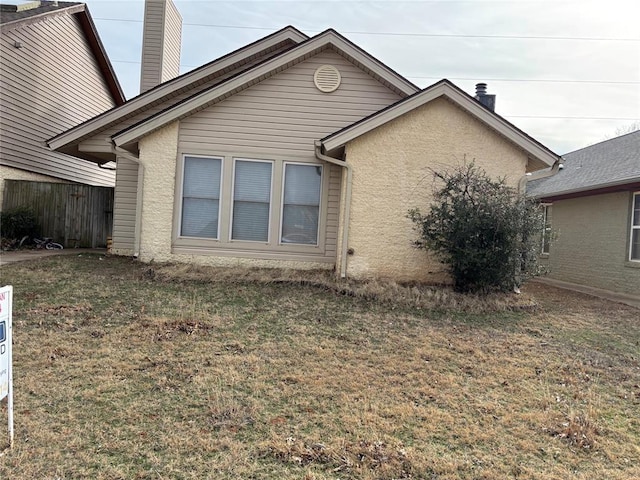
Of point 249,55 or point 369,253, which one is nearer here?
point 369,253

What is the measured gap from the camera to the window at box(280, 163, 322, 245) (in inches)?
392

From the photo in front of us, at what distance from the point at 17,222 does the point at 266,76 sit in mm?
8052

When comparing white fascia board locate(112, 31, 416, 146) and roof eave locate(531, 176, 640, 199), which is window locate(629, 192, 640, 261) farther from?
white fascia board locate(112, 31, 416, 146)

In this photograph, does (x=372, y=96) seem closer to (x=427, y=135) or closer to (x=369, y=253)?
(x=427, y=135)

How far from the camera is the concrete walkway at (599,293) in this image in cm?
998

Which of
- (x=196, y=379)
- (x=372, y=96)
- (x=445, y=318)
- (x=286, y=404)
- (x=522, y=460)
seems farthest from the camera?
(x=372, y=96)

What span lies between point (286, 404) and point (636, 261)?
34.6ft

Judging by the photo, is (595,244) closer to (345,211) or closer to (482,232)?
(482,232)

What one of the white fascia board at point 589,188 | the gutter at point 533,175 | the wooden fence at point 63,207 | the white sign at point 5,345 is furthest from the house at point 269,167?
the white sign at point 5,345

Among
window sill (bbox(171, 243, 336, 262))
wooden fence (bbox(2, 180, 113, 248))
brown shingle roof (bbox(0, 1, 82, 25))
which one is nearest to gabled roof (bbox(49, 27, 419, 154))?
window sill (bbox(171, 243, 336, 262))

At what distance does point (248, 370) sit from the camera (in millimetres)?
4527

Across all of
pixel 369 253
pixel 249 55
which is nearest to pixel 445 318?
pixel 369 253

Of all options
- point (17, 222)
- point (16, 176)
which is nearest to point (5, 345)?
point (17, 222)

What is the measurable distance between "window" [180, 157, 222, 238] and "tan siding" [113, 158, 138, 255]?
214 cm
